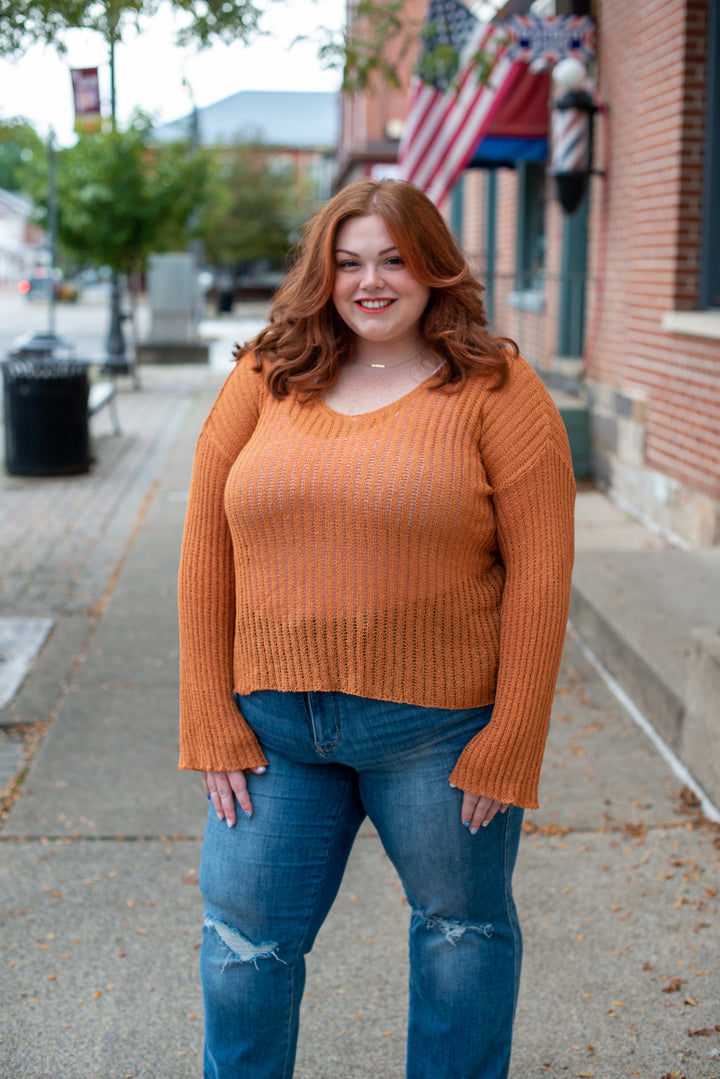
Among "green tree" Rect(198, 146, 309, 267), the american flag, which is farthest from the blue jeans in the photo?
"green tree" Rect(198, 146, 309, 267)

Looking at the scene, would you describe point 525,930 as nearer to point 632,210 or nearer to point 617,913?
point 617,913

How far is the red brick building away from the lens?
7059mm

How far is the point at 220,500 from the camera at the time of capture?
2.16 m

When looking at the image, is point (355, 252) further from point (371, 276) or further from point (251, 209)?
point (251, 209)

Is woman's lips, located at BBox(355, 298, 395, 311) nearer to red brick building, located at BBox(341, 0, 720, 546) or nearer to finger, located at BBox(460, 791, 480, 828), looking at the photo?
finger, located at BBox(460, 791, 480, 828)

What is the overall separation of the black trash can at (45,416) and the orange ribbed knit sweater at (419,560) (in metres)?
8.21

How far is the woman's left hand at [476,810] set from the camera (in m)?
2.01

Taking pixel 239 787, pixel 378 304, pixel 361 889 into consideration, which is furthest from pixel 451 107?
pixel 239 787

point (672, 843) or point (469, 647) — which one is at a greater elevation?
point (469, 647)

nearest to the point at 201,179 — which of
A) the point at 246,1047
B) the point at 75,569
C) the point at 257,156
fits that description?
the point at 75,569

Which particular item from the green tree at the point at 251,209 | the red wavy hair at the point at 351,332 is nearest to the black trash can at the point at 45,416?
the red wavy hair at the point at 351,332

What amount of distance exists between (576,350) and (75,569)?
5.30m

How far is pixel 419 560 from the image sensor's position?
1997mm

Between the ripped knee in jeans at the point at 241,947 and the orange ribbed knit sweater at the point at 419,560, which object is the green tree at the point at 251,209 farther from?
the ripped knee in jeans at the point at 241,947
